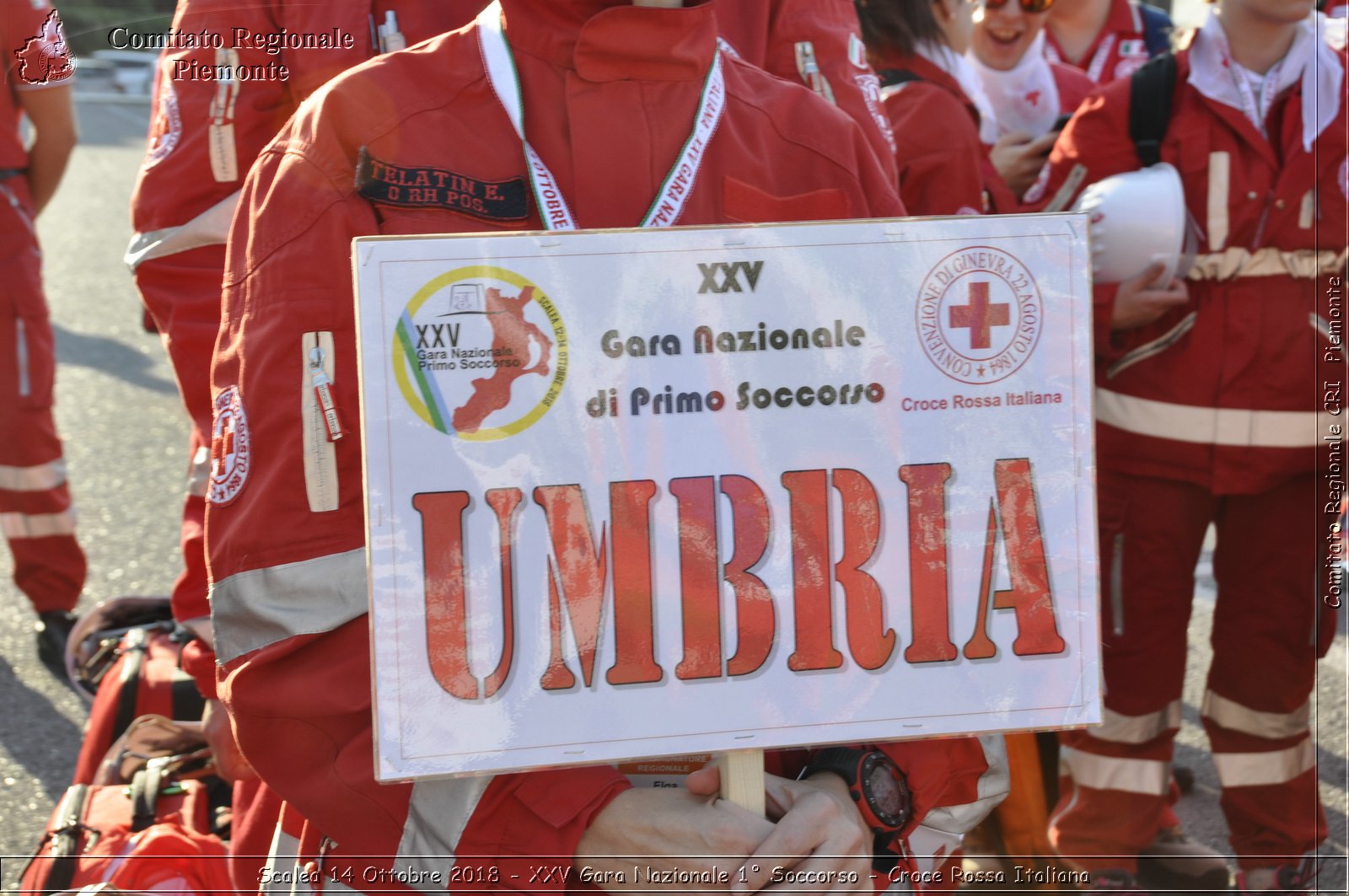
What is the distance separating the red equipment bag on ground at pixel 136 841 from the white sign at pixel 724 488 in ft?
3.94

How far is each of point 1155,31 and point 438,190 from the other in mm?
4477

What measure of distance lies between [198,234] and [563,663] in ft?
5.54

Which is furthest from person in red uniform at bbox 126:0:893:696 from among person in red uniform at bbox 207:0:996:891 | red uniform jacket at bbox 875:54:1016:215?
person in red uniform at bbox 207:0:996:891

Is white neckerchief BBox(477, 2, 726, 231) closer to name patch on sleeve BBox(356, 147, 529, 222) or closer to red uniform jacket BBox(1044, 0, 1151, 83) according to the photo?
name patch on sleeve BBox(356, 147, 529, 222)

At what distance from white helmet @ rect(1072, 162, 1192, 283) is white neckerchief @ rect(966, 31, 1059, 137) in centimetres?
96

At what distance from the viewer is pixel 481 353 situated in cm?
134

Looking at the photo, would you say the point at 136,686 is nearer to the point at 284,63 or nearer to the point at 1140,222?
the point at 284,63

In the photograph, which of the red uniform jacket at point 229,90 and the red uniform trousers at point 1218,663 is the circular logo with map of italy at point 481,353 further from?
the red uniform trousers at point 1218,663

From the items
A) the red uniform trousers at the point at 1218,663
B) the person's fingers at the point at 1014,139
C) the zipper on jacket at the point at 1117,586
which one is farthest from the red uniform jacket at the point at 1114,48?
the zipper on jacket at the point at 1117,586

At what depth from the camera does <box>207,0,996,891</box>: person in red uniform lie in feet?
4.91

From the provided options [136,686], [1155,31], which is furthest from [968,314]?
[1155,31]

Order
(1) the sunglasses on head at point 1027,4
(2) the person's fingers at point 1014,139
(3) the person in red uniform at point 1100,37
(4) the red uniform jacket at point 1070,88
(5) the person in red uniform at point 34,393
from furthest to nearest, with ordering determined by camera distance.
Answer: (3) the person in red uniform at point 1100,37 < (5) the person in red uniform at point 34,393 < (4) the red uniform jacket at point 1070,88 < (1) the sunglasses on head at point 1027,4 < (2) the person's fingers at point 1014,139

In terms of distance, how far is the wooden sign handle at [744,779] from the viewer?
1.44 meters

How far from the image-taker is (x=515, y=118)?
1.58 metres
